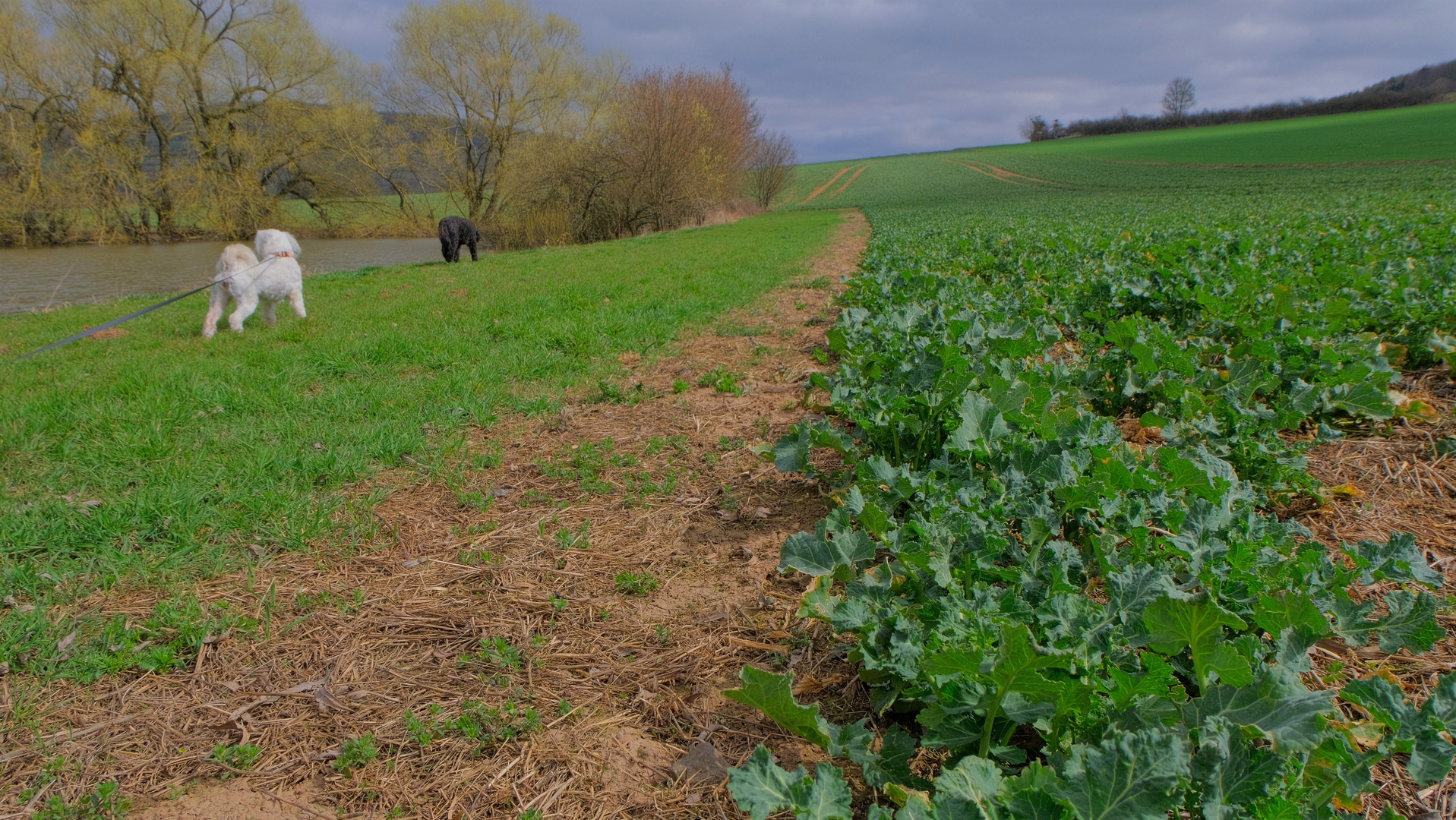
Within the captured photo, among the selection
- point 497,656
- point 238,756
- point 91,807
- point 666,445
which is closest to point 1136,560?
point 497,656

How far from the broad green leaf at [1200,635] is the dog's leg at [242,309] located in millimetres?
8967

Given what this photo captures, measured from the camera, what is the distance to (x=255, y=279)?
25.2ft

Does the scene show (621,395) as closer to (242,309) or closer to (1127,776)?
(1127,776)

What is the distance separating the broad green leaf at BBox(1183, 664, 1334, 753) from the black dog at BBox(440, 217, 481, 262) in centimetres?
1749

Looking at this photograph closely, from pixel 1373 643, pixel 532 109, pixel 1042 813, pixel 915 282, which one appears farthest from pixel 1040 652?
pixel 532 109

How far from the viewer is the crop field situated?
1482mm

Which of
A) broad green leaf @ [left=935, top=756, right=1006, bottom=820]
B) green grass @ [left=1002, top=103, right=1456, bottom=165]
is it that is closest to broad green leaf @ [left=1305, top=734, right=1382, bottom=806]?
broad green leaf @ [left=935, top=756, right=1006, bottom=820]

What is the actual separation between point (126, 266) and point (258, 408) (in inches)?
856

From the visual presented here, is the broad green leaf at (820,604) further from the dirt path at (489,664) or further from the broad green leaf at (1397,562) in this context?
the broad green leaf at (1397,562)

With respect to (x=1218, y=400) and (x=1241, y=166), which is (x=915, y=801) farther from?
(x=1241, y=166)

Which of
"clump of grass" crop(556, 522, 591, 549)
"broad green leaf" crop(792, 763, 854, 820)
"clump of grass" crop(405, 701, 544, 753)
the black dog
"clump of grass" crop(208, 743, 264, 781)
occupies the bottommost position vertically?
"clump of grass" crop(405, 701, 544, 753)

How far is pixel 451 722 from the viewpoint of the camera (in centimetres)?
219

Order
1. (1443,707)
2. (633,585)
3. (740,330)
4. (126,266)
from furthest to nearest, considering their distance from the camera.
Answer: (126,266) < (740,330) < (633,585) < (1443,707)

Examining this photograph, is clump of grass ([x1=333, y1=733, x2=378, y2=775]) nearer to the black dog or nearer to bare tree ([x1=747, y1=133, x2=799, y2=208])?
the black dog
